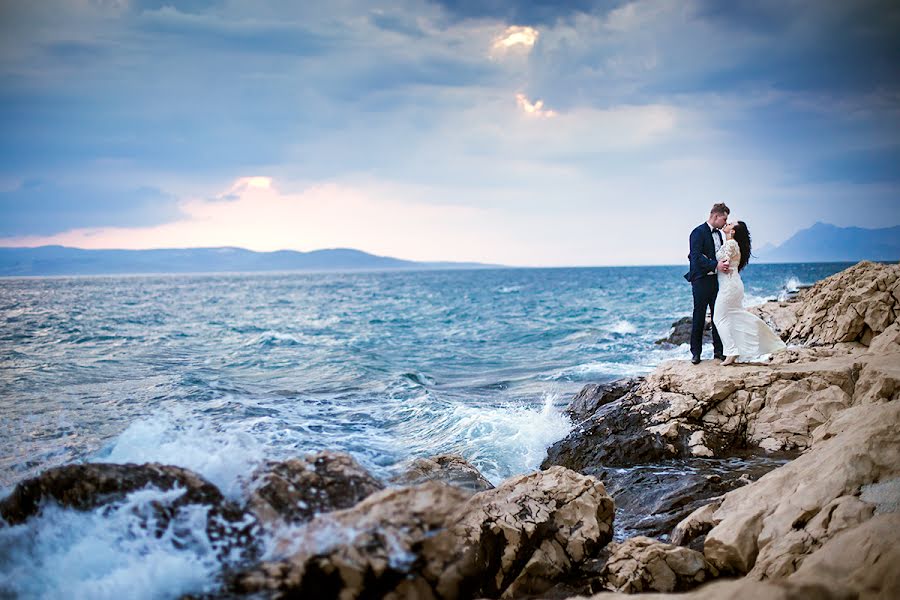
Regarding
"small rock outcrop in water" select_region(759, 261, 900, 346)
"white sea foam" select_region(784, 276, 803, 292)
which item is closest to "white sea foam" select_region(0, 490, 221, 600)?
"small rock outcrop in water" select_region(759, 261, 900, 346)

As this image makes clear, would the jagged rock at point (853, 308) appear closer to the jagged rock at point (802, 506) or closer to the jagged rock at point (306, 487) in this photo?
the jagged rock at point (802, 506)

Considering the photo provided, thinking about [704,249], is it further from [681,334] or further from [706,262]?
[681,334]

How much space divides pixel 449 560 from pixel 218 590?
127 cm

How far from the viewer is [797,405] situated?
740 cm

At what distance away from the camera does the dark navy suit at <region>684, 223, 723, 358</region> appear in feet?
29.6

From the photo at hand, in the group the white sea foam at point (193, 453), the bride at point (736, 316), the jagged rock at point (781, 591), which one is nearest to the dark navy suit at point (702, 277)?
the bride at point (736, 316)

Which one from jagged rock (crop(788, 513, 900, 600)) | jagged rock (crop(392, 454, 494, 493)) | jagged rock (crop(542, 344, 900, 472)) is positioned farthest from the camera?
jagged rock (crop(542, 344, 900, 472))

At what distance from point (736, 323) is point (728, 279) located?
71 centimetres

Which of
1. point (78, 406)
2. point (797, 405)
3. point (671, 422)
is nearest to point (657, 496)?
point (671, 422)

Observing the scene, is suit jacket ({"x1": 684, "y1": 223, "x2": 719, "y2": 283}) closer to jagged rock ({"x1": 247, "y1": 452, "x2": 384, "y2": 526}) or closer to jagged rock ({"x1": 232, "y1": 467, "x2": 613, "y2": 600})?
jagged rock ({"x1": 232, "y1": 467, "x2": 613, "y2": 600})

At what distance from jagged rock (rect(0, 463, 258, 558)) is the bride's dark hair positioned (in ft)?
27.6

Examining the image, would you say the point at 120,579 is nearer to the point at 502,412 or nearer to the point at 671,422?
the point at 671,422

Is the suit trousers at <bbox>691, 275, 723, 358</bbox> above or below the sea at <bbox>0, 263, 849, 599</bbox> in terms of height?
above

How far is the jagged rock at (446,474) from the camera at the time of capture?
6039 mm
